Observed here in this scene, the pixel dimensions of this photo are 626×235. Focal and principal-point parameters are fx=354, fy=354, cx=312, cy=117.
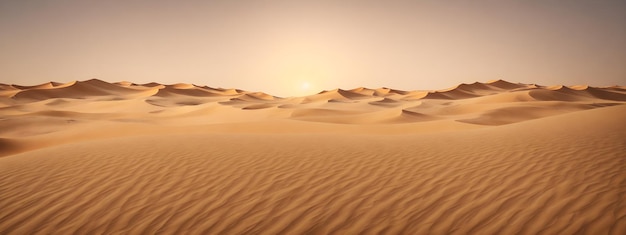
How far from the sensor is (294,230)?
11.8ft

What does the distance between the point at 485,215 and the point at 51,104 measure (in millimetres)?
40209

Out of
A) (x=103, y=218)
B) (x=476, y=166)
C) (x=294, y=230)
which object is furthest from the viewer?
(x=476, y=166)

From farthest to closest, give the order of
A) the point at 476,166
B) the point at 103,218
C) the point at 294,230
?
the point at 476,166 → the point at 103,218 → the point at 294,230

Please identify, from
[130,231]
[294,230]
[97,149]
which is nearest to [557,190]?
[294,230]

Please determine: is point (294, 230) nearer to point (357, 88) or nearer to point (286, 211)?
point (286, 211)

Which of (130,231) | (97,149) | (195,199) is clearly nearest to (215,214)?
(195,199)

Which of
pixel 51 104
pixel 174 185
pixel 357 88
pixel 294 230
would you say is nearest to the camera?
pixel 294 230

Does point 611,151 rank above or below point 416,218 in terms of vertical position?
above

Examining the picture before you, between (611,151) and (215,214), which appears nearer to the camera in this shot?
(215,214)

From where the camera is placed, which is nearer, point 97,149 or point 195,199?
point 195,199

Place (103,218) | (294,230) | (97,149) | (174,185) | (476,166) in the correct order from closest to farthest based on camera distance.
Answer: (294,230) → (103,218) → (174,185) → (476,166) → (97,149)

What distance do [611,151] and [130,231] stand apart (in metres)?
6.83

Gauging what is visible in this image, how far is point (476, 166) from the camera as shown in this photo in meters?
5.34

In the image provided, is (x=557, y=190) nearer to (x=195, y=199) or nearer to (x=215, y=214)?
(x=215, y=214)
